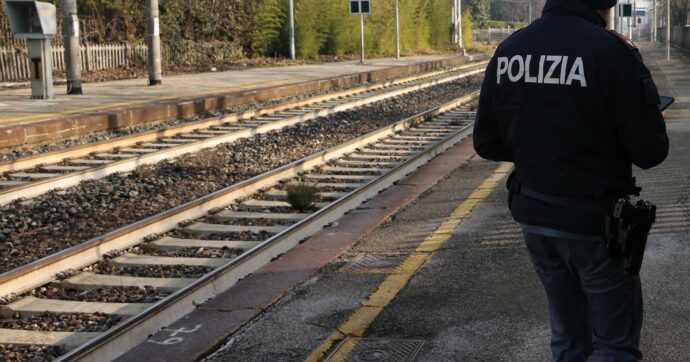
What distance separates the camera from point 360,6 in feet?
126

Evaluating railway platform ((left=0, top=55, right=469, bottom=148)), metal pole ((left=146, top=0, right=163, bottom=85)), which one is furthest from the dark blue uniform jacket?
metal pole ((left=146, top=0, right=163, bottom=85))

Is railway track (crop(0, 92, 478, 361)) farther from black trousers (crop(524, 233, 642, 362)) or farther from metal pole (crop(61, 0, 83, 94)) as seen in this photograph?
metal pole (crop(61, 0, 83, 94))

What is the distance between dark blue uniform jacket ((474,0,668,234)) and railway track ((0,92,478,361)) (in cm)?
270

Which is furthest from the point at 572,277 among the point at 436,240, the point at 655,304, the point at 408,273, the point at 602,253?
the point at 436,240

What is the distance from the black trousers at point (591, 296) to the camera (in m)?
3.45

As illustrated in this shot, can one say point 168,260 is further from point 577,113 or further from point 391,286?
point 577,113

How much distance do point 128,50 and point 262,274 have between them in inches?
1074

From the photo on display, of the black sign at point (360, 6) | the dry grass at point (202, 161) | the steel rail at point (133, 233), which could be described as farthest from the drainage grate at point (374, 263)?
the black sign at point (360, 6)

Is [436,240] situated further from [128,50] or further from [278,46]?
[278,46]

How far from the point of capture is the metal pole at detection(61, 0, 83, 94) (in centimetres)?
2067

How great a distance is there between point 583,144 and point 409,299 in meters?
3.03

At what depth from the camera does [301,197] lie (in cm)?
957

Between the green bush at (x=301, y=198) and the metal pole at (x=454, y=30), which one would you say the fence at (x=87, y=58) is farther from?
the metal pole at (x=454, y=30)

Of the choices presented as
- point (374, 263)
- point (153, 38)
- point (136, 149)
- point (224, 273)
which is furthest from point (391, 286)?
point (153, 38)
